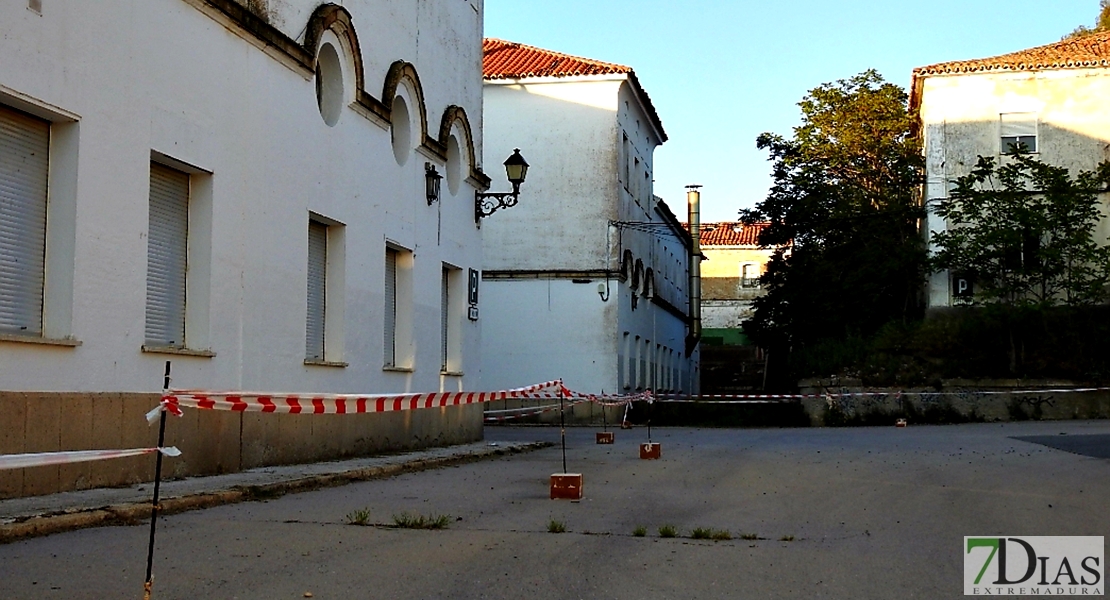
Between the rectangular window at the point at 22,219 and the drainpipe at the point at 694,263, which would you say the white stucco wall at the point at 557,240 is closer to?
the drainpipe at the point at 694,263

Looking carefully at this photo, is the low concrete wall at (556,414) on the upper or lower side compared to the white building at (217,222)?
lower

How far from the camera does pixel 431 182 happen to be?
21.2 metres

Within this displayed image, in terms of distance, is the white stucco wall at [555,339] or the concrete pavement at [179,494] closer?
the concrete pavement at [179,494]

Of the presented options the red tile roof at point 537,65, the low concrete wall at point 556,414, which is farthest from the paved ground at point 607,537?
the red tile roof at point 537,65

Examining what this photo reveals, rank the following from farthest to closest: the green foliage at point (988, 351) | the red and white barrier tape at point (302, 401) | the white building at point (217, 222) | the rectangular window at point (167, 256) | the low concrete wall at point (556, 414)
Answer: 1. the low concrete wall at point (556, 414)
2. the green foliage at point (988, 351)
3. the rectangular window at point (167, 256)
4. the white building at point (217, 222)
5. the red and white barrier tape at point (302, 401)

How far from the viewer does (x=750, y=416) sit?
34.8m

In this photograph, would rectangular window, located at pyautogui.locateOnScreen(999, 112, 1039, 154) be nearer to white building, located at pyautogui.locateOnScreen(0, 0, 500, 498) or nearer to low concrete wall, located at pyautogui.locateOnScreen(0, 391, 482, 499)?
white building, located at pyautogui.locateOnScreen(0, 0, 500, 498)

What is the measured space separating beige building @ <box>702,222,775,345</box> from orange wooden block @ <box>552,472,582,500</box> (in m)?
65.2

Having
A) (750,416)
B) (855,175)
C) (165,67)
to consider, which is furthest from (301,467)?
(855,175)

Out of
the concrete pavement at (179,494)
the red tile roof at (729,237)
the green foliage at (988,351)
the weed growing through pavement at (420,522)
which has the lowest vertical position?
the weed growing through pavement at (420,522)

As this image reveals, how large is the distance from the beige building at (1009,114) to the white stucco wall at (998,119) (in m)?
0.03

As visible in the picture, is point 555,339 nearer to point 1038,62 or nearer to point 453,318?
point 453,318

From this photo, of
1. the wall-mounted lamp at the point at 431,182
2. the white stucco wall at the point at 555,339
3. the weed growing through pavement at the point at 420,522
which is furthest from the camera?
the white stucco wall at the point at 555,339

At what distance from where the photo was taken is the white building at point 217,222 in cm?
1065
